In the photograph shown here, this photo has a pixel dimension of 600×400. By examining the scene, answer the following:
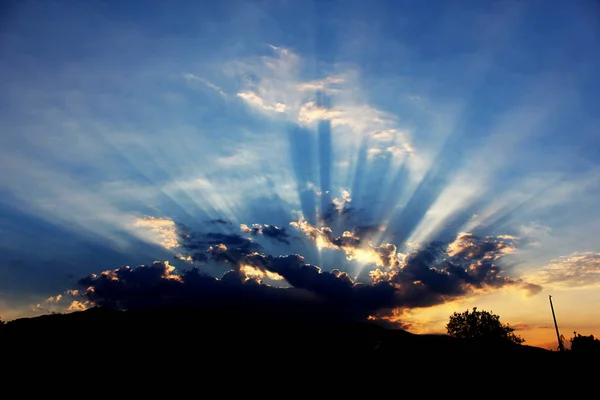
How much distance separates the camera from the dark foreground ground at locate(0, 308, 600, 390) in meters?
36.8

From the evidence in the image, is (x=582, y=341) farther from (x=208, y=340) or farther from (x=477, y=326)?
(x=208, y=340)

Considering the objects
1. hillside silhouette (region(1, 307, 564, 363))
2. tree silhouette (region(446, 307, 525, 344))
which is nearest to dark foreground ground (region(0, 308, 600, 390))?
hillside silhouette (region(1, 307, 564, 363))

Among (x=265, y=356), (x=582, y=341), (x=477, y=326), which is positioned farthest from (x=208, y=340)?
(x=582, y=341)

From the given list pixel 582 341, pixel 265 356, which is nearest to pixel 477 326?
pixel 582 341

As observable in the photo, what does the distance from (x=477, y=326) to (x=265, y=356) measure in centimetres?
8680

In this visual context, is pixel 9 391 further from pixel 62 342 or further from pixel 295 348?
pixel 295 348

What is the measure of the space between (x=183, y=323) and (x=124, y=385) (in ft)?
50.9

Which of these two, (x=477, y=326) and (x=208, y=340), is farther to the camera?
(x=477, y=326)

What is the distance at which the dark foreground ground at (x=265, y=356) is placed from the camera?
121 ft

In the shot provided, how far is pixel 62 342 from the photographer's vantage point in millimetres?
43375

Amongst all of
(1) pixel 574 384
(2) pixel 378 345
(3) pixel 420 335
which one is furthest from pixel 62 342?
(1) pixel 574 384

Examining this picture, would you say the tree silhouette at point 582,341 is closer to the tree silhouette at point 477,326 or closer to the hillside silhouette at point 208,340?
the tree silhouette at point 477,326

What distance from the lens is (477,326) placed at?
10412cm

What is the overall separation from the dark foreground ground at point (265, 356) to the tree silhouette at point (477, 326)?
66.6m
